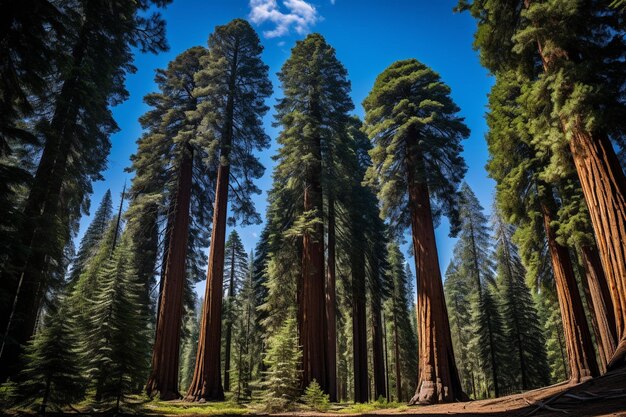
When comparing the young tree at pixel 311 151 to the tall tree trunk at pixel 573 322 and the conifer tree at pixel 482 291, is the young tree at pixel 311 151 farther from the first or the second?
the conifer tree at pixel 482 291

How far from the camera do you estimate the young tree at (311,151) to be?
14.0 metres

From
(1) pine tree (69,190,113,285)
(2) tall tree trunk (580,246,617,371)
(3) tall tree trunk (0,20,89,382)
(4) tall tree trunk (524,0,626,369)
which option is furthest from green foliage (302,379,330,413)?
(1) pine tree (69,190,113,285)

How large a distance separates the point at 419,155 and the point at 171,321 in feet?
41.5

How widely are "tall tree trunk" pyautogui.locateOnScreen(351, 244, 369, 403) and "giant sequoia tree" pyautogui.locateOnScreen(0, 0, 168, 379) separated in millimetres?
14349

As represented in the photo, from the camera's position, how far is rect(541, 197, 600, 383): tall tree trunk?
10055 millimetres

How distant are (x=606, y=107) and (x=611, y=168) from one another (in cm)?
126

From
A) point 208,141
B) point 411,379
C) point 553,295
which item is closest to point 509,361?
point 411,379

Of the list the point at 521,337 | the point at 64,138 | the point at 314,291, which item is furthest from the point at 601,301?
the point at 521,337

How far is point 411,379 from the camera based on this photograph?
103 ft

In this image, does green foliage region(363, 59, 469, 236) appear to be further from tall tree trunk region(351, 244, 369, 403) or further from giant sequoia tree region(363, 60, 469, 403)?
tall tree trunk region(351, 244, 369, 403)

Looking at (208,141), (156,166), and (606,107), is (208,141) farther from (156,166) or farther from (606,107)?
(606,107)

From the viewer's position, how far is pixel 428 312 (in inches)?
448

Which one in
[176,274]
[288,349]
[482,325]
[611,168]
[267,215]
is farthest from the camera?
[482,325]

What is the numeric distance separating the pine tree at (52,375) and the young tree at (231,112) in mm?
6359
